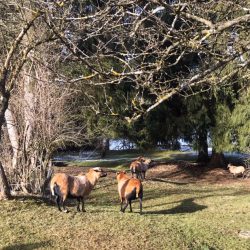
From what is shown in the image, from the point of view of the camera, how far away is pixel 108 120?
72.3 ft

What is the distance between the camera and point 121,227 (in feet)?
29.6

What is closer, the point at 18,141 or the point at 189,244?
the point at 189,244

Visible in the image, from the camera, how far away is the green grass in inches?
320

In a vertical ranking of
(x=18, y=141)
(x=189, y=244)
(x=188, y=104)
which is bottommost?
(x=189, y=244)

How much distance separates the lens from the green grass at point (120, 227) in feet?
26.7

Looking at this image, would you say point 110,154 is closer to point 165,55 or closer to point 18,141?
point 18,141

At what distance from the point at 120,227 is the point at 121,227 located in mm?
19

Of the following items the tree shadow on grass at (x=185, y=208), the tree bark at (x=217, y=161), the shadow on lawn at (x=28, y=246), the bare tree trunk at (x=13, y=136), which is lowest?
the tree shadow on grass at (x=185, y=208)

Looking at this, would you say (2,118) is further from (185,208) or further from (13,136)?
(185,208)

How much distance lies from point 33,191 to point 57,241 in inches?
150

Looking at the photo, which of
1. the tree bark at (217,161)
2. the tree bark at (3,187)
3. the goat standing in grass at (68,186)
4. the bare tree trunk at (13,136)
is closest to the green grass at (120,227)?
the tree bark at (3,187)

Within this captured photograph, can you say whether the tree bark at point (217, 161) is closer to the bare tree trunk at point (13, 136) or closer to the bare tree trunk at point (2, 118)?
the bare tree trunk at point (13, 136)

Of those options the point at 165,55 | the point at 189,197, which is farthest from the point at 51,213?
the point at 189,197

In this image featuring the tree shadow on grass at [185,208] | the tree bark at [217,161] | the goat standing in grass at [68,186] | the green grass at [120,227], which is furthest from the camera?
the tree bark at [217,161]
